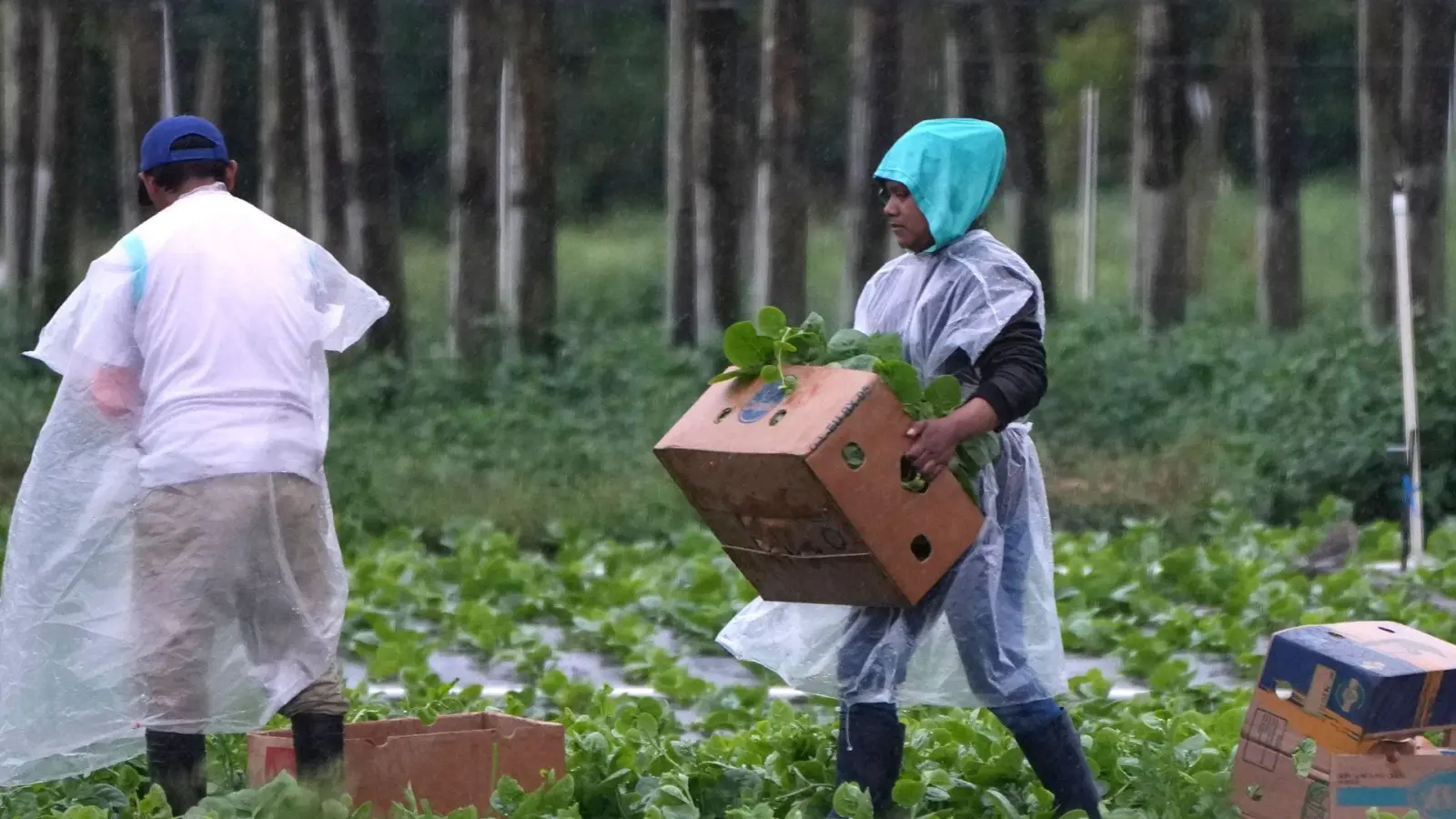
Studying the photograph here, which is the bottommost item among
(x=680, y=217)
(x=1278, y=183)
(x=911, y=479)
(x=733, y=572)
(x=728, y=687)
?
(x=733, y=572)

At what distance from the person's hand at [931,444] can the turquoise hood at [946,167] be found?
442 millimetres

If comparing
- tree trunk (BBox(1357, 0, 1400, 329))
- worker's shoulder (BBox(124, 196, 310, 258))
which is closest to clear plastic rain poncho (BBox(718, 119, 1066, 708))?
worker's shoulder (BBox(124, 196, 310, 258))

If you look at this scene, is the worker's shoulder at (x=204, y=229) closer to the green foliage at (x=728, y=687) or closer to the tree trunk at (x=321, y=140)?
the green foliage at (x=728, y=687)

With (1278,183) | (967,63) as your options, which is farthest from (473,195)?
(1278,183)

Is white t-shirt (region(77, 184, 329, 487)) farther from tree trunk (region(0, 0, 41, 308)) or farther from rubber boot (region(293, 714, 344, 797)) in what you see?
tree trunk (region(0, 0, 41, 308))

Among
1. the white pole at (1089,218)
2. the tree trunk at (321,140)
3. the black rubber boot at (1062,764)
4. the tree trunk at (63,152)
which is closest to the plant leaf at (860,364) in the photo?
the black rubber boot at (1062,764)

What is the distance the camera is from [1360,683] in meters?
4.59

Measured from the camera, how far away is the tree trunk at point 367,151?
17.2 metres

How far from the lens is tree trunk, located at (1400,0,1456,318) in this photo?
15570mm

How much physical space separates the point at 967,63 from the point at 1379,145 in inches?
218

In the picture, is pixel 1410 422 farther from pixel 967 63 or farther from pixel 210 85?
pixel 210 85

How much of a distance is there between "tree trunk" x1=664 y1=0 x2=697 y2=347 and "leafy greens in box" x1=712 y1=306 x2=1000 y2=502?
1484cm

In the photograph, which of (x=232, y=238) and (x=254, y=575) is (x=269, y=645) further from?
(x=232, y=238)

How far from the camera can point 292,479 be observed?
492 cm
